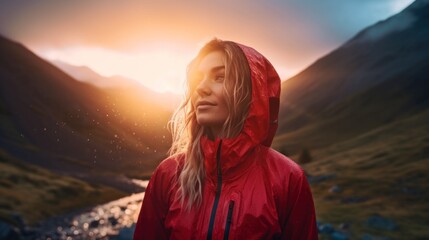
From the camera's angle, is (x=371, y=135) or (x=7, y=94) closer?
(x=371, y=135)

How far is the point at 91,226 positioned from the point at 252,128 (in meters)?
45.5

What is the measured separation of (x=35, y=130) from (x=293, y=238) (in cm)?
18188

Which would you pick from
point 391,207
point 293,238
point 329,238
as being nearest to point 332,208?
point 391,207

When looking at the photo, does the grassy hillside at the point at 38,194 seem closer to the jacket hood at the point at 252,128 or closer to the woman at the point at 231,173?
the woman at the point at 231,173

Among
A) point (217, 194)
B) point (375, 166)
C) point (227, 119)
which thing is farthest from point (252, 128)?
point (375, 166)

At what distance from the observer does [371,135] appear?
403 ft

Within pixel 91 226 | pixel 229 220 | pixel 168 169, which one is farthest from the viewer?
pixel 91 226

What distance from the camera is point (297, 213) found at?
152 inches

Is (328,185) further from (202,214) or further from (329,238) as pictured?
(202,214)

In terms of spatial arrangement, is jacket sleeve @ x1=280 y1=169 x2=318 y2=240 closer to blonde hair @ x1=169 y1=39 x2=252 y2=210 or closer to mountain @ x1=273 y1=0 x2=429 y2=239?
blonde hair @ x1=169 y1=39 x2=252 y2=210

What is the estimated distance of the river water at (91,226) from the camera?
40369 mm

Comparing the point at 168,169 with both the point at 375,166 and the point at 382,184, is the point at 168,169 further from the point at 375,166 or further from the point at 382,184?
the point at 375,166

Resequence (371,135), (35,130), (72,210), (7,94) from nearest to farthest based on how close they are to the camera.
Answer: (72,210)
(371,135)
(35,130)
(7,94)

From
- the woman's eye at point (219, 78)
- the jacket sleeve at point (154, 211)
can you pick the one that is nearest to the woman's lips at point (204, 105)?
the woman's eye at point (219, 78)
